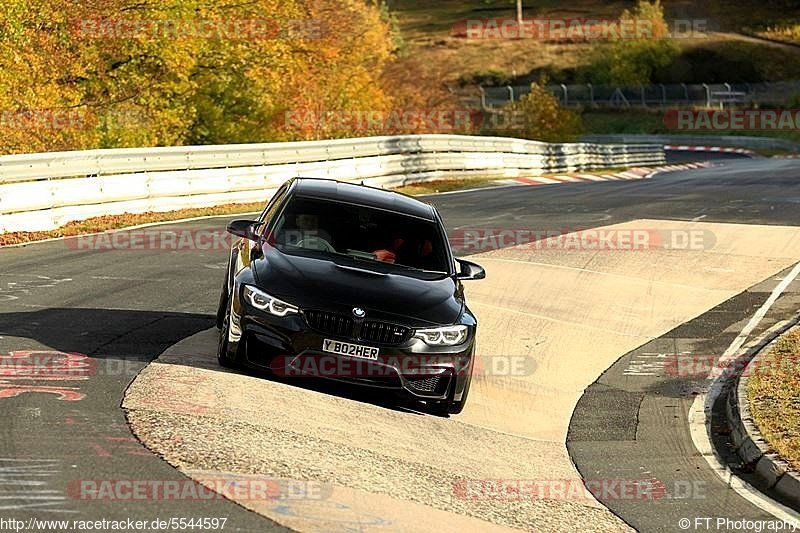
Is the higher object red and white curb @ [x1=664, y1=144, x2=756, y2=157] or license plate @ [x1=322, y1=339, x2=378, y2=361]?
license plate @ [x1=322, y1=339, x2=378, y2=361]

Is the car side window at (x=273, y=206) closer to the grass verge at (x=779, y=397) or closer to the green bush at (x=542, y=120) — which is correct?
the grass verge at (x=779, y=397)

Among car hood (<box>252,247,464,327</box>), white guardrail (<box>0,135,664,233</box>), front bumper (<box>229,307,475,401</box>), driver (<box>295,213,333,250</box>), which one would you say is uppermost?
driver (<box>295,213,333,250</box>)

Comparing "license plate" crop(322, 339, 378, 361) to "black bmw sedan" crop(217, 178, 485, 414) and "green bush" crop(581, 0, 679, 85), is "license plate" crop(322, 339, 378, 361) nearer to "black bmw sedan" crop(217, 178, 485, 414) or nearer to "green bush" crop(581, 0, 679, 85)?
"black bmw sedan" crop(217, 178, 485, 414)

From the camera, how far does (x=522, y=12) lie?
13962 cm

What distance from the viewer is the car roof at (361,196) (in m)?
11.3

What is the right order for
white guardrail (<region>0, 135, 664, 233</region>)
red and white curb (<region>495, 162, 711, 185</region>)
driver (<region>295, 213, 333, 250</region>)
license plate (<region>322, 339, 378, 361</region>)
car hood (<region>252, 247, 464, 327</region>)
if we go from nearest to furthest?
license plate (<region>322, 339, 378, 361</region>) < car hood (<region>252, 247, 464, 327</region>) < driver (<region>295, 213, 333, 250</region>) < white guardrail (<region>0, 135, 664, 233</region>) < red and white curb (<region>495, 162, 711, 185</region>)

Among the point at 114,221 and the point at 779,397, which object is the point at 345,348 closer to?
the point at 779,397

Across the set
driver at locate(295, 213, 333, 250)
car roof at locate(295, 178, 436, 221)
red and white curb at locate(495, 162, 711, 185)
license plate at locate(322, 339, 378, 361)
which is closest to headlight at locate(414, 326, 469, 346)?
license plate at locate(322, 339, 378, 361)

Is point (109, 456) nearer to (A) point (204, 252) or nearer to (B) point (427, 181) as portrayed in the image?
(A) point (204, 252)

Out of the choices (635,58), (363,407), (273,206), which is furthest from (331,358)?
(635,58)

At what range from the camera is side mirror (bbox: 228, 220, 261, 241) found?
36.0ft

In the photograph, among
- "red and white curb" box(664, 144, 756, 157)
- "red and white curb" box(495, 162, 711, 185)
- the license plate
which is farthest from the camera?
"red and white curb" box(664, 144, 756, 157)

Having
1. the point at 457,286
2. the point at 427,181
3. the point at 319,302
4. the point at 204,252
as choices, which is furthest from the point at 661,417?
the point at 427,181

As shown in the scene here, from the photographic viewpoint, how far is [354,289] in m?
9.91
